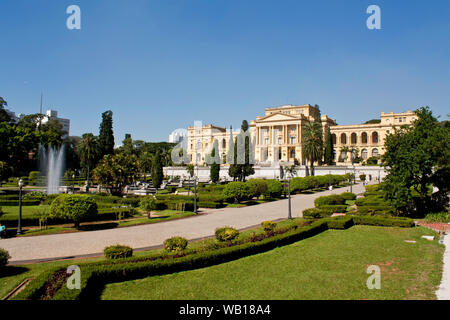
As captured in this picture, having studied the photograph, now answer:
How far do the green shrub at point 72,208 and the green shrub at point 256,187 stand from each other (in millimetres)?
17134

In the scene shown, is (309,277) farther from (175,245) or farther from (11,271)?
(11,271)

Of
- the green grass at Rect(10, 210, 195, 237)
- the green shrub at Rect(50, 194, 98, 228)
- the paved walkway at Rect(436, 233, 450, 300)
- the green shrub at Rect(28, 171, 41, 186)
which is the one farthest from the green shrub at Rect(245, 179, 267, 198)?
the green shrub at Rect(28, 171, 41, 186)

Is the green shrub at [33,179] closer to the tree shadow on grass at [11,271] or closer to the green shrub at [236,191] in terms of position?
the green shrub at [236,191]

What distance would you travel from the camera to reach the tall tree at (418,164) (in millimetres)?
22203

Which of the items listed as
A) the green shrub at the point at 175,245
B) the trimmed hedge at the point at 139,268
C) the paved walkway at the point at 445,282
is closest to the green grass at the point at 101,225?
the green shrub at the point at 175,245

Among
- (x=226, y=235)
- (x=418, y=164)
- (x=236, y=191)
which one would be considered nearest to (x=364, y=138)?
(x=236, y=191)

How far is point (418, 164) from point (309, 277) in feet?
54.3

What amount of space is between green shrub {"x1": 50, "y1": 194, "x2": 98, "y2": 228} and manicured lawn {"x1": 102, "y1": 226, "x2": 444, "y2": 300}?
10.2 meters

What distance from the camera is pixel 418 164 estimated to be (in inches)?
880

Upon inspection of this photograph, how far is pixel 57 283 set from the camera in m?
8.59

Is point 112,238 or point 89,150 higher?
point 89,150

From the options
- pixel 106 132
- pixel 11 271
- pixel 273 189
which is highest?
pixel 106 132
